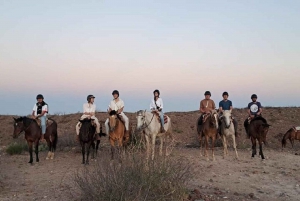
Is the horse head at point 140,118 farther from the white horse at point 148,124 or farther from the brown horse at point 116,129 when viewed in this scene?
the brown horse at point 116,129

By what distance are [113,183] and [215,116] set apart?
26.3ft

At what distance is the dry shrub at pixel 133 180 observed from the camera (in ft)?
22.2

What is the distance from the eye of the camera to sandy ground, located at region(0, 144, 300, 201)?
9070 millimetres

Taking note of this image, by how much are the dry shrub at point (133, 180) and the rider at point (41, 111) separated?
25.4ft

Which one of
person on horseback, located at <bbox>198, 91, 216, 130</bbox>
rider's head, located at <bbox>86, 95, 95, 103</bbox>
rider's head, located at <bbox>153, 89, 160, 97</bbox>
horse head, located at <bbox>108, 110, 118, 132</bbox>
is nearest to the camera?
horse head, located at <bbox>108, 110, 118, 132</bbox>

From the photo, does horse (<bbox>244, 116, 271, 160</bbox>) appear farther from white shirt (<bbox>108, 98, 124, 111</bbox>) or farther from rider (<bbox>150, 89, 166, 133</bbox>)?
white shirt (<bbox>108, 98, 124, 111</bbox>)

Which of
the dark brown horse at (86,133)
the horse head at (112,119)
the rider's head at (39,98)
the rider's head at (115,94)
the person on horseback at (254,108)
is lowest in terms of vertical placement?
the dark brown horse at (86,133)

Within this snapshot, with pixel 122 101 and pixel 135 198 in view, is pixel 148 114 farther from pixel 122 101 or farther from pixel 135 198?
pixel 135 198

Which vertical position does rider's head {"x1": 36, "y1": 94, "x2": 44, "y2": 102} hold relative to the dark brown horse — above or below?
above

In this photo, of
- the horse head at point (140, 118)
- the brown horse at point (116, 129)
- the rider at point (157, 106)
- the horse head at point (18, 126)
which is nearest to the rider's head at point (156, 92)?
the rider at point (157, 106)

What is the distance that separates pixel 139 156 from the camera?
288 inches

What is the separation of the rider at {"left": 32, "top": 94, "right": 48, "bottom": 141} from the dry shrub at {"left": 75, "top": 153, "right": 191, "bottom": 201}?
7.75 m

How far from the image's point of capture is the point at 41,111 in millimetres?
14703

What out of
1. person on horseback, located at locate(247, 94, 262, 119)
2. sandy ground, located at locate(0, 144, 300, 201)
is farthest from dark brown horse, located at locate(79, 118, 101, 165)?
person on horseback, located at locate(247, 94, 262, 119)
